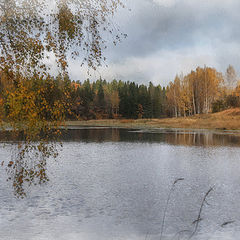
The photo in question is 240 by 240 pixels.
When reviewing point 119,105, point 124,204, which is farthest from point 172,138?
point 119,105

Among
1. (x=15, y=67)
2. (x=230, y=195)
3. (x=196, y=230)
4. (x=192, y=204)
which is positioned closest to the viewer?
(x=15, y=67)

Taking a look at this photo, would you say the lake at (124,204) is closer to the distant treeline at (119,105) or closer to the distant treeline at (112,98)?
the distant treeline at (112,98)

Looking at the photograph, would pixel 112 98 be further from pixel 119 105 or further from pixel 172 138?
pixel 172 138

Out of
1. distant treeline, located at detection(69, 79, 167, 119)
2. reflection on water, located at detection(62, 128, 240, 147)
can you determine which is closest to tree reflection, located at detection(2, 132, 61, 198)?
reflection on water, located at detection(62, 128, 240, 147)

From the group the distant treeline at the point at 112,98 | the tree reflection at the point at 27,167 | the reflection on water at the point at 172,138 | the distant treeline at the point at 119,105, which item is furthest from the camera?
the distant treeline at the point at 119,105

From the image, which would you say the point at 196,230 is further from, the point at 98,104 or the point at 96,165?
the point at 98,104

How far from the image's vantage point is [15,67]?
22.5 ft

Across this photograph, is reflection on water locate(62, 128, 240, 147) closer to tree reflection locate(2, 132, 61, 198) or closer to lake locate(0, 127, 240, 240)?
lake locate(0, 127, 240, 240)

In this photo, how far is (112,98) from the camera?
103625mm

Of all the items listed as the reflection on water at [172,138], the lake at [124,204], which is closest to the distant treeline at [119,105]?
the reflection on water at [172,138]

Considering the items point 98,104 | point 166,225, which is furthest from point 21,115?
point 98,104

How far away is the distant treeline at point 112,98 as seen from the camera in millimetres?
6734

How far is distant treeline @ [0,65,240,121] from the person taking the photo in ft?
22.1

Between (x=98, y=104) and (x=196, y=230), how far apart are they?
99.8 metres
